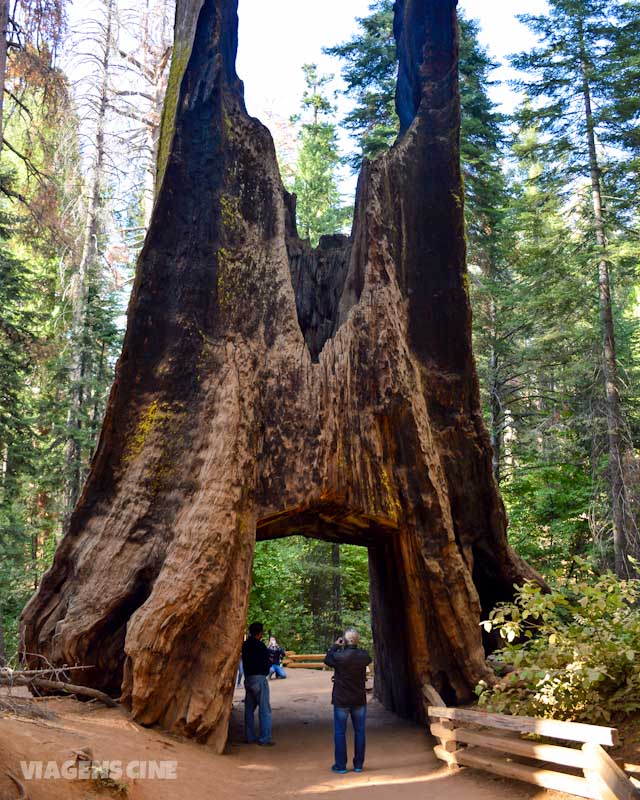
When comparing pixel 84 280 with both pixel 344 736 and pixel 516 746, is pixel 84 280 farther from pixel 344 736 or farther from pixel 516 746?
pixel 516 746

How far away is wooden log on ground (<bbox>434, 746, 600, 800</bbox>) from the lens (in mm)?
5812

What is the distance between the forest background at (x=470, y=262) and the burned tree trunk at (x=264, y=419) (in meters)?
4.96

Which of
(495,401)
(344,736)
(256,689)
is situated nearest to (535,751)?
(344,736)

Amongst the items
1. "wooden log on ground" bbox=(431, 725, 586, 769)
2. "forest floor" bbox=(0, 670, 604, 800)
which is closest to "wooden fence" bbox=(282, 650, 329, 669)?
"forest floor" bbox=(0, 670, 604, 800)

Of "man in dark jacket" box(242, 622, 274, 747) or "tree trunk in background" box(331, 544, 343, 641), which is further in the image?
"tree trunk in background" box(331, 544, 343, 641)

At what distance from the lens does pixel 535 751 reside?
648 centimetres

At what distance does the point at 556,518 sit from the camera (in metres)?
21.0

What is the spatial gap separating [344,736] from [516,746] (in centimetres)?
232

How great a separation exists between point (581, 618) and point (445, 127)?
26.4 ft

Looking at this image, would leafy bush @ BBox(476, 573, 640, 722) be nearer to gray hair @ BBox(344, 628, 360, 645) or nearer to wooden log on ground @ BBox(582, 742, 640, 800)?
wooden log on ground @ BBox(582, 742, 640, 800)

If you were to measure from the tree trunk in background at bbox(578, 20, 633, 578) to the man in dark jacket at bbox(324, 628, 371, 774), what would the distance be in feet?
31.1

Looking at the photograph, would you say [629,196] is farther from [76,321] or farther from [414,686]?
[76,321]

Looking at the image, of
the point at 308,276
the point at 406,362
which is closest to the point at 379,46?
the point at 308,276

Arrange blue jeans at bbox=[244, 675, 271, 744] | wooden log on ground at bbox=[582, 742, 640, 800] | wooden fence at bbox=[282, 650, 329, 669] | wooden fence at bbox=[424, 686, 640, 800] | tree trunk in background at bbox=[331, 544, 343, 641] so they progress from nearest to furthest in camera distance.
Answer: wooden log on ground at bbox=[582, 742, 640, 800], wooden fence at bbox=[424, 686, 640, 800], blue jeans at bbox=[244, 675, 271, 744], wooden fence at bbox=[282, 650, 329, 669], tree trunk in background at bbox=[331, 544, 343, 641]
